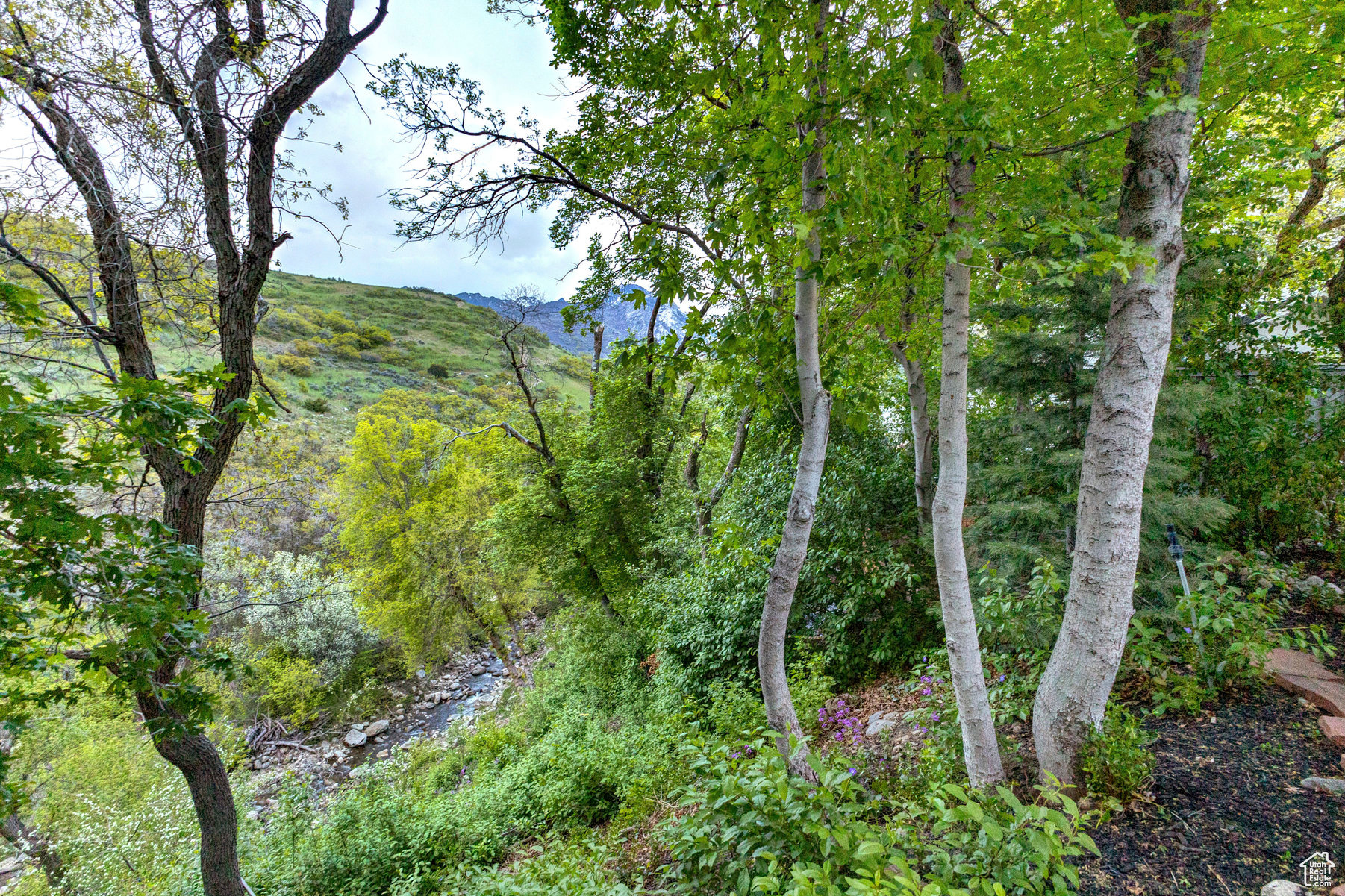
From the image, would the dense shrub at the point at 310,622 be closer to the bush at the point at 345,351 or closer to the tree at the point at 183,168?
the tree at the point at 183,168

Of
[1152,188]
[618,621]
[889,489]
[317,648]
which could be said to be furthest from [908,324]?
[317,648]

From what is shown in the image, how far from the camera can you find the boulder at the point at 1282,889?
1777mm

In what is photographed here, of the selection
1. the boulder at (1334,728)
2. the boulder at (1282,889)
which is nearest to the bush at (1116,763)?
the boulder at (1282,889)

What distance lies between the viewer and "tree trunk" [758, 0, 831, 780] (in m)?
2.46

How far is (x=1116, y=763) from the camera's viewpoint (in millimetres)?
2303

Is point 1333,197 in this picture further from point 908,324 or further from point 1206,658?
point 1206,658

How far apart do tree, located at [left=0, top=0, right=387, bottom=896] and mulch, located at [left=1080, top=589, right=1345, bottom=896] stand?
4572mm

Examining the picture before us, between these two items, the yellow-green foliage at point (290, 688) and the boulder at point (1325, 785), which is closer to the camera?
the boulder at point (1325, 785)

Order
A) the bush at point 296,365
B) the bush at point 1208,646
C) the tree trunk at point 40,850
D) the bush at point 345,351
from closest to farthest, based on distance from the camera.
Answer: the bush at point 1208,646 < the tree trunk at point 40,850 < the bush at point 296,365 < the bush at point 345,351

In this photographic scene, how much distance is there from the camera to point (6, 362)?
3055mm

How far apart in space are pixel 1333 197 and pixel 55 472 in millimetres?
13201

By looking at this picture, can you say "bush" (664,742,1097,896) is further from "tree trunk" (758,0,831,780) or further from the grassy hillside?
the grassy hillside

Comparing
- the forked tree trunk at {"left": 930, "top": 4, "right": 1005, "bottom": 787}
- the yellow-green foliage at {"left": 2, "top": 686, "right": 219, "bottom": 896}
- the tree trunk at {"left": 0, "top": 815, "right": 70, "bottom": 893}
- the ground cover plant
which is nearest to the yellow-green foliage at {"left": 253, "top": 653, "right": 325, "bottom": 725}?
the yellow-green foliage at {"left": 2, "top": 686, "right": 219, "bottom": 896}

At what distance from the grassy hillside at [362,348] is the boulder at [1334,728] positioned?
9486 mm
